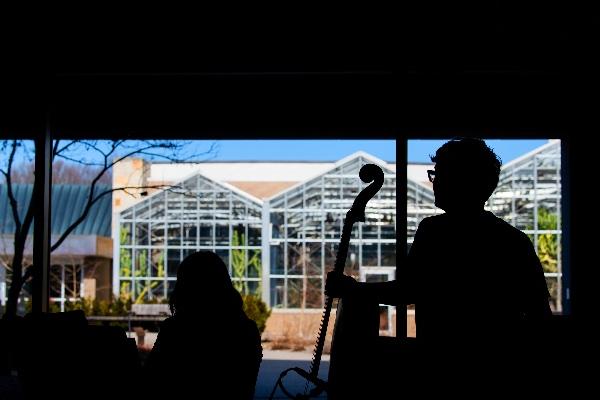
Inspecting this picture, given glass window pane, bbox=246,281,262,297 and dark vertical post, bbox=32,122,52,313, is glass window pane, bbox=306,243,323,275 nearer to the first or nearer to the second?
glass window pane, bbox=246,281,262,297

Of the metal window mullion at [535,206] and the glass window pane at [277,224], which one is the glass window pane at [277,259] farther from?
the metal window mullion at [535,206]

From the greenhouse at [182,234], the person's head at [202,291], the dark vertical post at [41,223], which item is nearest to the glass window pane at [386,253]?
the greenhouse at [182,234]

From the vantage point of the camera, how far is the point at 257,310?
1138 centimetres

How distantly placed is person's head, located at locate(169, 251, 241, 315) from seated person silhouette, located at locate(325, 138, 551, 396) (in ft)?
1.57

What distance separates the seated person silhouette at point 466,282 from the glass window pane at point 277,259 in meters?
10.6

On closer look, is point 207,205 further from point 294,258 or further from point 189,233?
point 294,258

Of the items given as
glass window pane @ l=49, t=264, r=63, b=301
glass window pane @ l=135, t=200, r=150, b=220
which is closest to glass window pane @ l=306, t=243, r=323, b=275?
glass window pane @ l=135, t=200, r=150, b=220

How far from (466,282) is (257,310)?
9915 mm

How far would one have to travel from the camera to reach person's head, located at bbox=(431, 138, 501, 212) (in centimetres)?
170

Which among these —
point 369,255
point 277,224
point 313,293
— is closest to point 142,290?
point 277,224

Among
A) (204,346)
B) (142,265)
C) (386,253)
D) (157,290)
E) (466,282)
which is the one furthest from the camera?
(142,265)

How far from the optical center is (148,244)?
12625 mm
